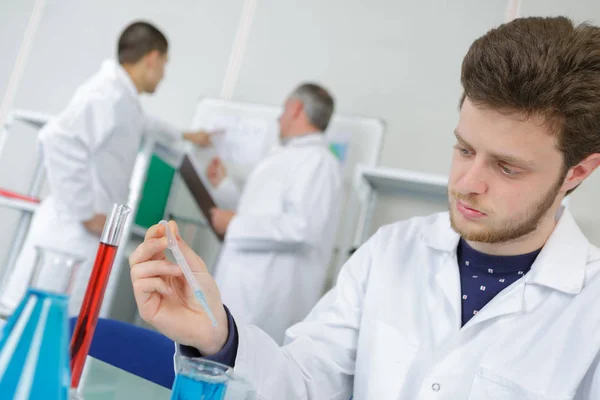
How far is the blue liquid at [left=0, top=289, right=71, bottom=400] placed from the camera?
369 mm

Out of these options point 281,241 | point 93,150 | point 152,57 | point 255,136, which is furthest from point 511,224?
point 255,136

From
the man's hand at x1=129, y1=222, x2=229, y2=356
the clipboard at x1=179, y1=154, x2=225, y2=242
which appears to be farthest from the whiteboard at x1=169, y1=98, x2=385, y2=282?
the man's hand at x1=129, y1=222, x2=229, y2=356

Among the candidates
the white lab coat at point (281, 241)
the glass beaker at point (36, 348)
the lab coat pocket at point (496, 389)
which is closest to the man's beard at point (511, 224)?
the lab coat pocket at point (496, 389)

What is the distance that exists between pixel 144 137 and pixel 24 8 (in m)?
1.98

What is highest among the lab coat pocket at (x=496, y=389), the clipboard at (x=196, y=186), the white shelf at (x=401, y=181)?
the white shelf at (x=401, y=181)

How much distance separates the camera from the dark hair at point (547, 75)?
887mm

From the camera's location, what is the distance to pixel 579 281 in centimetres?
95

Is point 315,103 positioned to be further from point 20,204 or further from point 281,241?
point 20,204

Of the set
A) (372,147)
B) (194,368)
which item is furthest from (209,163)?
(194,368)

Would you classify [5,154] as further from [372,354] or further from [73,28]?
[372,354]

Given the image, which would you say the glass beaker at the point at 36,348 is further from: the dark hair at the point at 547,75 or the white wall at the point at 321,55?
the white wall at the point at 321,55

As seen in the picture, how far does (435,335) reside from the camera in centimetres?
100

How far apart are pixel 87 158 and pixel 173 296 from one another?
1573 mm

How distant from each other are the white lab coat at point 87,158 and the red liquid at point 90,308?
5.12ft
